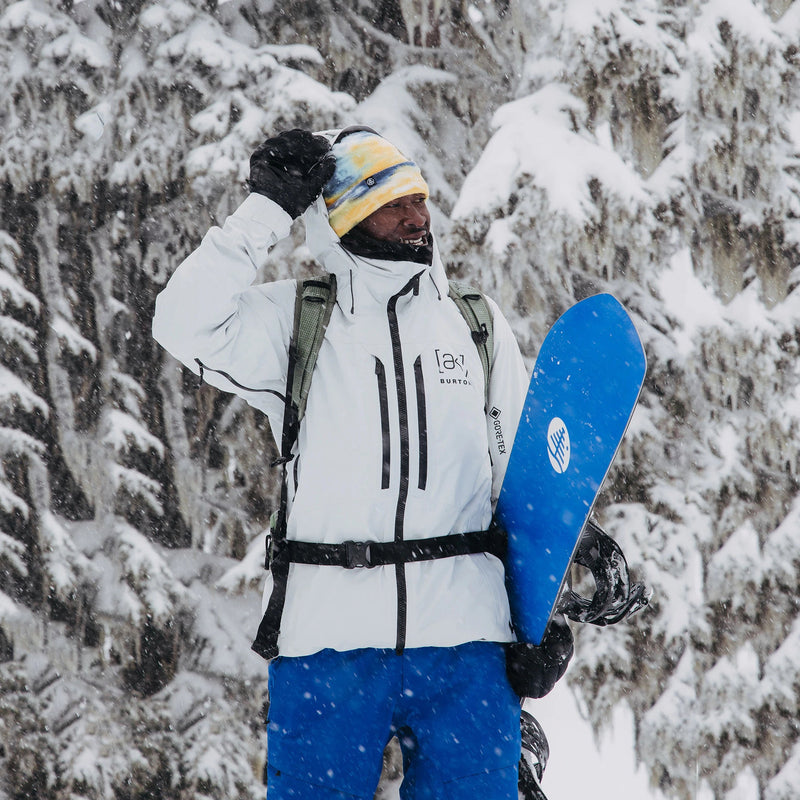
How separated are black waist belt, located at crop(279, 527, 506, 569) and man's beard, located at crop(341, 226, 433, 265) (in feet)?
2.15

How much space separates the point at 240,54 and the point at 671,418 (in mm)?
3732

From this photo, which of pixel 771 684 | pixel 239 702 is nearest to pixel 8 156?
pixel 239 702

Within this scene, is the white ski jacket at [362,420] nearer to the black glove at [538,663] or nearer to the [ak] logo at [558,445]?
the black glove at [538,663]

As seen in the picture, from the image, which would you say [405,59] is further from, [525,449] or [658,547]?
[525,449]

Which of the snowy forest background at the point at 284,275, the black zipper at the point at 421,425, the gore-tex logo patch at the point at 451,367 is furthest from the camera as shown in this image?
the snowy forest background at the point at 284,275

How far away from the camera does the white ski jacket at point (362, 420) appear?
5.76 ft

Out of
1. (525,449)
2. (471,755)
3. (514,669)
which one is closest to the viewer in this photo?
(471,755)

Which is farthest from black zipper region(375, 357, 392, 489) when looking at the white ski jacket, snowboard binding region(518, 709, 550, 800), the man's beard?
snowboard binding region(518, 709, 550, 800)

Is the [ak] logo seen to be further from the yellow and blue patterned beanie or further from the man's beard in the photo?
the yellow and blue patterned beanie

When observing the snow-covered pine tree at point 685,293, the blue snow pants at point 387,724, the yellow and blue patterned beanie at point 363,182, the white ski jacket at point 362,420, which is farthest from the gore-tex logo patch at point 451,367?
the snow-covered pine tree at point 685,293

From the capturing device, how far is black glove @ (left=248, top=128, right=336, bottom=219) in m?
1.82

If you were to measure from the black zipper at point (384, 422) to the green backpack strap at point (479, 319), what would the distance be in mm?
299

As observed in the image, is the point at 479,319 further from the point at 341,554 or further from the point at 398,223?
the point at 341,554

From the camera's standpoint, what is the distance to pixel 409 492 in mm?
1814
